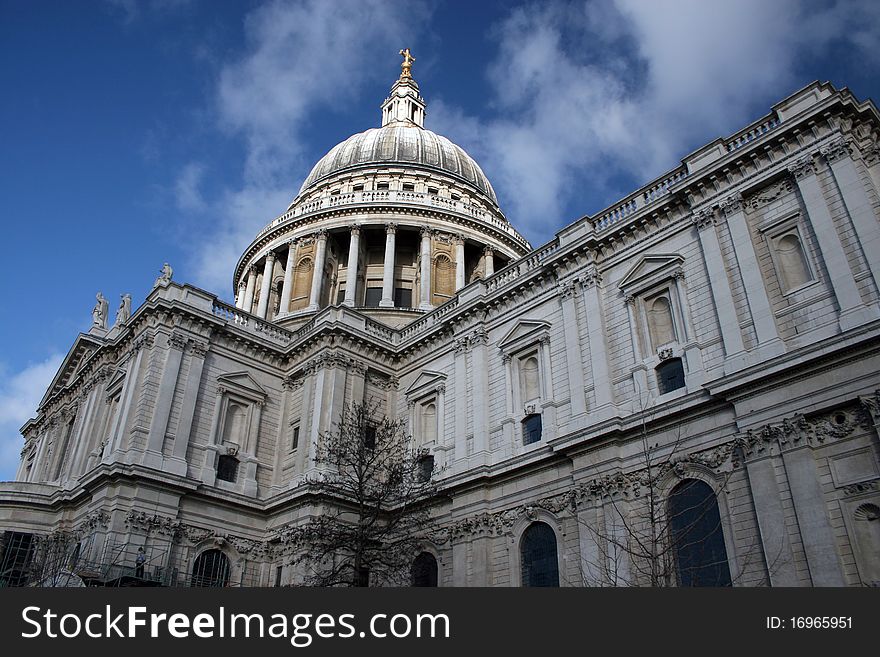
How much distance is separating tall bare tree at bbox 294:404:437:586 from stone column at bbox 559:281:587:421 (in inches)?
261

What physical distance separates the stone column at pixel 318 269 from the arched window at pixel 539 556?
25.1 m

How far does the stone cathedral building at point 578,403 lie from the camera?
1992cm

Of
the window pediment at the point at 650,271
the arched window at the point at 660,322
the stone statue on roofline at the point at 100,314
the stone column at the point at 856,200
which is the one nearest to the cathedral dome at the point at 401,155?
the stone statue on roofline at the point at 100,314

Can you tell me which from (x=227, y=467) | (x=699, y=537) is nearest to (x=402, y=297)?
(x=227, y=467)

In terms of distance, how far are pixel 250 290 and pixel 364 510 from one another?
3349 cm

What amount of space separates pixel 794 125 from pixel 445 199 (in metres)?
32.7

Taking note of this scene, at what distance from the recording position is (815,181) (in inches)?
883

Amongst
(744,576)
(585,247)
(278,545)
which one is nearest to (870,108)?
(585,247)

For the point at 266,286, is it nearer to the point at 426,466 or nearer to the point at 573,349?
the point at 426,466

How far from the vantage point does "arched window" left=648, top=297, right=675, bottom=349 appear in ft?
83.4

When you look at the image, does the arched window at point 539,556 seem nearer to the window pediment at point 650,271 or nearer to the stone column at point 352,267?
the window pediment at point 650,271

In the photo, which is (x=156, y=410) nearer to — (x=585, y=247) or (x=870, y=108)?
(x=585, y=247)

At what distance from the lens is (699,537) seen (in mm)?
21672

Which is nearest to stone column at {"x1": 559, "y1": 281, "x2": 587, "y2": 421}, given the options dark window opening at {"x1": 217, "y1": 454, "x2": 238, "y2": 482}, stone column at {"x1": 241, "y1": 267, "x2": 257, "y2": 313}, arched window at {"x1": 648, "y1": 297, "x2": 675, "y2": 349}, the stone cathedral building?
the stone cathedral building
